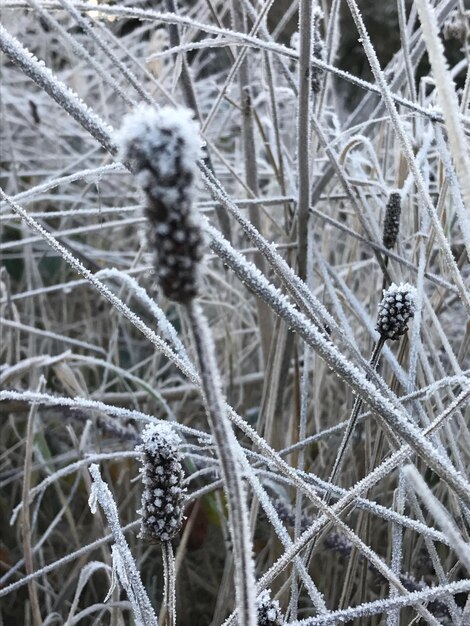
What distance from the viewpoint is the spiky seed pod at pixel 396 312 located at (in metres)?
0.56

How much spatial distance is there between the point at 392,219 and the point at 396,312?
21 cm

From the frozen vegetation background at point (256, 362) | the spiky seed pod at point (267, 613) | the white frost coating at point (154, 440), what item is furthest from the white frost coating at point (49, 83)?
the spiky seed pod at point (267, 613)

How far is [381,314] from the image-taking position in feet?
1.84

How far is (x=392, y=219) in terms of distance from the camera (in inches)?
29.4

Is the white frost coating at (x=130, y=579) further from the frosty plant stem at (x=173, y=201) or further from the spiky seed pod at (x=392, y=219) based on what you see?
the spiky seed pod at (x=392, y=219)

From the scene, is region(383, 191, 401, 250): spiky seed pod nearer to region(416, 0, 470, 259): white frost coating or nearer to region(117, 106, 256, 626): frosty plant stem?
region(416, 0, 470, 259): white frost coating

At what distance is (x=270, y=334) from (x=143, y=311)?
462 mm

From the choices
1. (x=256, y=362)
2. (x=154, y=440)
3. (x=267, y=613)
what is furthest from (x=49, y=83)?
(x=256, y=362)

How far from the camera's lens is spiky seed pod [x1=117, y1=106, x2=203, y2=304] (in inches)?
9.7

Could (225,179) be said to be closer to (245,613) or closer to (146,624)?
(146,624)

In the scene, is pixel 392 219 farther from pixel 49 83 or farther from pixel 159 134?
pixel 159 134

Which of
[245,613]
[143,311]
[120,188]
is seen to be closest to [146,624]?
[245,613]

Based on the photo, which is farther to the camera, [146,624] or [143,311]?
[143,311]

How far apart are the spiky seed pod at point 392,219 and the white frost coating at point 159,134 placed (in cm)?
48
